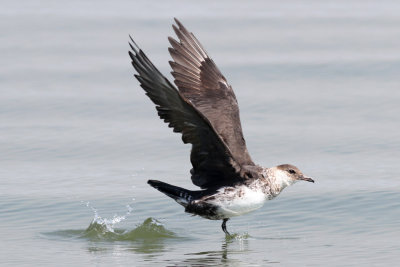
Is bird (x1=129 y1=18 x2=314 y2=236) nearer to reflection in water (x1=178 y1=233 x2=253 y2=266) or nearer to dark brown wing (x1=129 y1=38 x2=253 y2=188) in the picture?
dark brown wing (x1=129 y1=38 x2=253 y2=188)

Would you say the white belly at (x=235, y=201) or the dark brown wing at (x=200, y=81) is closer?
the white belly at (x=235, y=201)

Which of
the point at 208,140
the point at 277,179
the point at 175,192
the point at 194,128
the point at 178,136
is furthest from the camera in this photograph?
the point at 178,136

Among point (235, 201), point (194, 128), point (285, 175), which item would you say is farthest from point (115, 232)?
point (285, 175)

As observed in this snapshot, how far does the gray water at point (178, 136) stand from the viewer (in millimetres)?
8531

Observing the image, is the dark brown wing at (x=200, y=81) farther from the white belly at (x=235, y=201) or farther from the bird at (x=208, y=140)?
the white belly at (x=235, y=201)

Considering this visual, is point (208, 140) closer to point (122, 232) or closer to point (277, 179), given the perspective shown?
point (277, 179)

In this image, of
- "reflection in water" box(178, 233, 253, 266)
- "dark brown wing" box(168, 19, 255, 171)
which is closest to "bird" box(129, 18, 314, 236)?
"dark brown wing" box(168, 19, 255, 171)

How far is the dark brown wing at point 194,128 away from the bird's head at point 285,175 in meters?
0.37

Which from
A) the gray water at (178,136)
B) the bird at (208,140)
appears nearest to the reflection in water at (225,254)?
the gray water at (178,136)

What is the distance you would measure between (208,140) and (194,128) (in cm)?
21

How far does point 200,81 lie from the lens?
387 inches

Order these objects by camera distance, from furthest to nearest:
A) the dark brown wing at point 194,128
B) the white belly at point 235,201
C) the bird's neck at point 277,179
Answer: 1. the bird's neck at point 277,179
2. the white belly at point 235,201
3. the dark brown wing at point 194,128

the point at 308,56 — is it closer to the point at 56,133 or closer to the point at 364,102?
the point at 364,102

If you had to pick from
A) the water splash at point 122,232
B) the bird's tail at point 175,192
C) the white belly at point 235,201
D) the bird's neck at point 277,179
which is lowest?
the water splash at point 122,232
